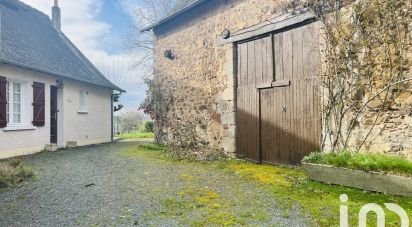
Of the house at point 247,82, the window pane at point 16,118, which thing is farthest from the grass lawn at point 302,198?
the window pane at point 16,118

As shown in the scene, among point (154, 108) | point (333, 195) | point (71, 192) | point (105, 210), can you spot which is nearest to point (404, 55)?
point (333, 195)

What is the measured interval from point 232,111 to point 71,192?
4503 mm

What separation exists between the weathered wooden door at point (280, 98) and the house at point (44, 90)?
664cm

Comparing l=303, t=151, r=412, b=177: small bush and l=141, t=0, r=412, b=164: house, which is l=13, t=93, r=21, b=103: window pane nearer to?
l=141, t=0, r=412, b=164: house

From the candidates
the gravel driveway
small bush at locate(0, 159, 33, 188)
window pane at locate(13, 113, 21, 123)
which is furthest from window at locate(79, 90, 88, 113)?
small bush at locate(0, 159, 33, 188)

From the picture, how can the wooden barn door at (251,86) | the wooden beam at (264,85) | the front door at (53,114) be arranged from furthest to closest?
the front door at (53,114), the wooden barn door at (251,86), the wooden beam at (264,85)

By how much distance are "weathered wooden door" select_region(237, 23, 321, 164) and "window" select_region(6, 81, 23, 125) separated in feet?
22.3

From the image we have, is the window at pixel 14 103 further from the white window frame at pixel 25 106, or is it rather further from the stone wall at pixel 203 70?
the stone wall at pixel 203 70

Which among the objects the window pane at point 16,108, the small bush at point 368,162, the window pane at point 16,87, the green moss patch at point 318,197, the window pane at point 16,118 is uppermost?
the window pane at point 16,87

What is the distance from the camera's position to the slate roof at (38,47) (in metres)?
9.51

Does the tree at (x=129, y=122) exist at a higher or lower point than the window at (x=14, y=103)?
lower

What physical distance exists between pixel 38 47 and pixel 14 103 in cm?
285

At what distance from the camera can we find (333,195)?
175 inches

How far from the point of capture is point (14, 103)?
938 cm
